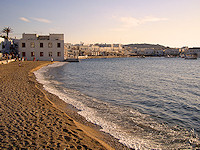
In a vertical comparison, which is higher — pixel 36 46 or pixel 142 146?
pixel 36 46

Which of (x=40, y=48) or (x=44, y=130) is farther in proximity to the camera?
(x=40, y=48)

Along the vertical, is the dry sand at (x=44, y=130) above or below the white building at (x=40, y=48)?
below

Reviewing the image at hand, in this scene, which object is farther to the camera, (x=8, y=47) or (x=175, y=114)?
(x=8, y=47)

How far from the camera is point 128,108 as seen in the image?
9578 millimetres

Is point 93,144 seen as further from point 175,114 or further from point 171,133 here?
point 175,114

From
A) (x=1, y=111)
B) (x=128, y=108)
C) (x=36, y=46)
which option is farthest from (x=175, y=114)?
(x=36, y=46)

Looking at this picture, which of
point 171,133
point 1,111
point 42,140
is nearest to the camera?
point 42,140

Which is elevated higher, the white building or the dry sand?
the white building

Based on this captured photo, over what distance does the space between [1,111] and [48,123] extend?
2.36 metres

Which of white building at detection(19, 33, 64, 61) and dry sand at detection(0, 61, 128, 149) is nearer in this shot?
dry sand at detection(0, 61, 128, 149)

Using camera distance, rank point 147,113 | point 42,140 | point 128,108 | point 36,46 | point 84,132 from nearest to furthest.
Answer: point 42,140, point 84,132, point 147,113, point 128,108, point 36,46

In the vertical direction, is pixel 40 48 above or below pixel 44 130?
above

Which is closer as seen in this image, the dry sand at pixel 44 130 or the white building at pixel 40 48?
the dry sand at pixel 44 130

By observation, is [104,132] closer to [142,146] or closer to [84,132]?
[84,132]
